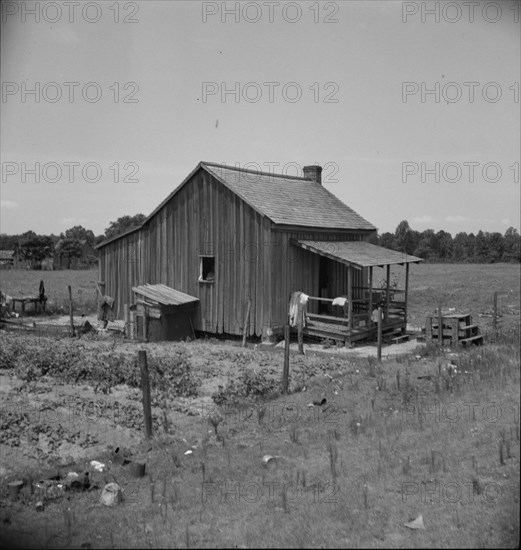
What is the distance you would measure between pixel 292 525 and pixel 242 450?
294cm

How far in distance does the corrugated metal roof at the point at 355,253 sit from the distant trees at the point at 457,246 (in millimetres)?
64198

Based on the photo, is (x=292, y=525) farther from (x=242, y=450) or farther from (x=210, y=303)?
(x=210, y=303)

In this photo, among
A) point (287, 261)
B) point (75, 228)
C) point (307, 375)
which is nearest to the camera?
point (307, 375)

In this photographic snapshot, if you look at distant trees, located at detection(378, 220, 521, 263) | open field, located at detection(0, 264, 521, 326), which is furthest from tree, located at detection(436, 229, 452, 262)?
open field, located at detection(0, 264, 521, 326)

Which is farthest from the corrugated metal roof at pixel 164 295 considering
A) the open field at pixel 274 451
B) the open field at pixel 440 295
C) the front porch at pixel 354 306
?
the open field at pixel 440 295

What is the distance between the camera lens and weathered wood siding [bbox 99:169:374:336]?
60.6ft

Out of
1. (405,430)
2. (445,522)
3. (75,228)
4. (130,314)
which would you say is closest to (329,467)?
(405,430)

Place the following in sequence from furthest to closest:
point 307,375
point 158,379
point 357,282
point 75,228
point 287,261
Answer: point 75,228 → point 357,282 → point 287,261 → point 307,375 → point 158,379

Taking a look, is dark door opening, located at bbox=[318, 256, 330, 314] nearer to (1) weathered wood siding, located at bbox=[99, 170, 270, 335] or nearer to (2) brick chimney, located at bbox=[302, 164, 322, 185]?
(1) weathered wood siding, located at bbox=[99, 170, 270, 335]

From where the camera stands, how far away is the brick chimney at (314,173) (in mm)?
24328

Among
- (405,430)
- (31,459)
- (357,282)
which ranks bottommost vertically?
(31,459)

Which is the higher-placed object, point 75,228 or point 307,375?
point 75,228

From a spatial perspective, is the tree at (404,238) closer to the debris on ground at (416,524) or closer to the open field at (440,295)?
the open field at (440,295)

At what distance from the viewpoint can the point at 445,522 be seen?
511 cm
